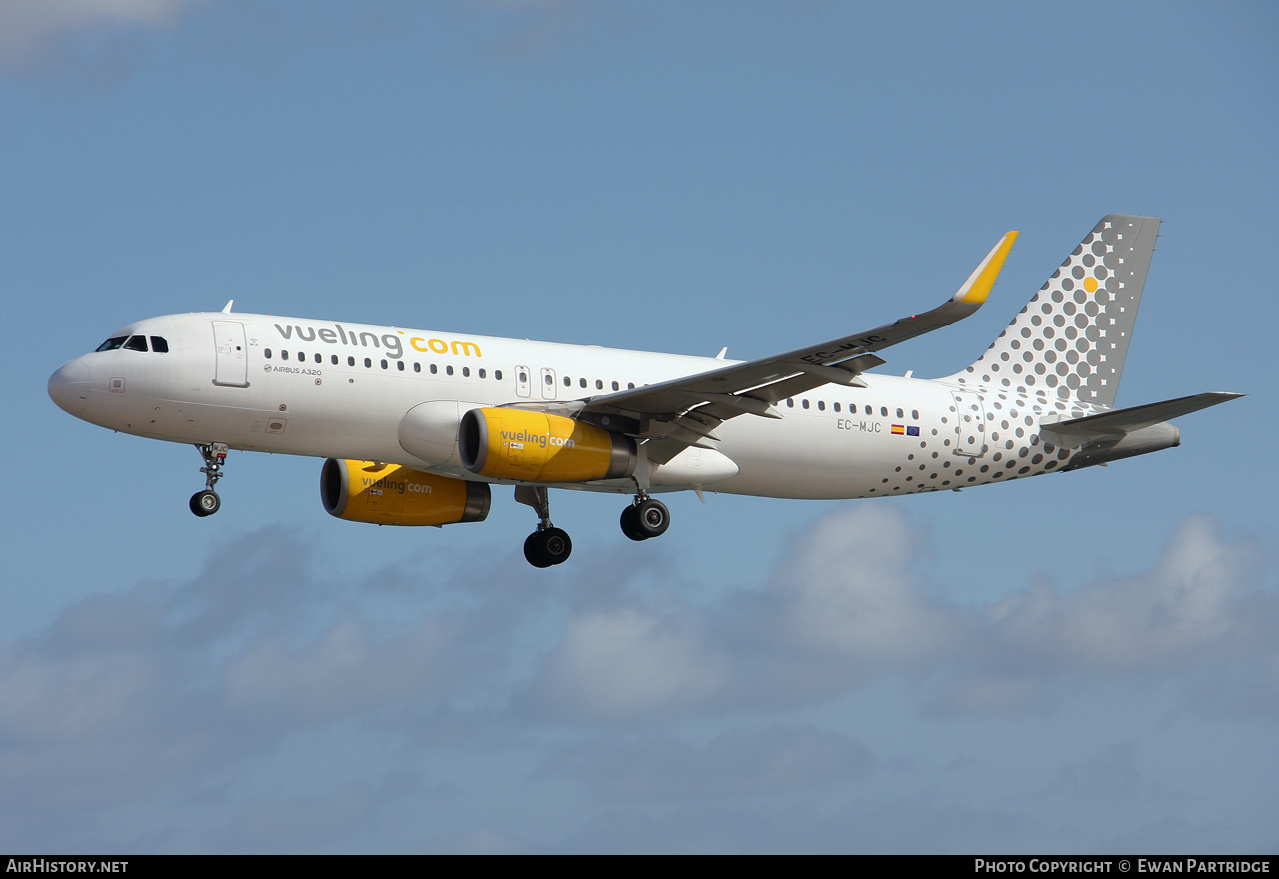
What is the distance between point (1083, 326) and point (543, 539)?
16541mm

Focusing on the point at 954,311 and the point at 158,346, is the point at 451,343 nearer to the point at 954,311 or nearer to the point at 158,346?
the point at 158,346

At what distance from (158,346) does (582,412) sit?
9.38m

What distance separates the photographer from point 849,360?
107 ft

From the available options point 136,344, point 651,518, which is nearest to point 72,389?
point 136,344

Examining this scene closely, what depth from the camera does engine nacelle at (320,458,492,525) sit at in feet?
130

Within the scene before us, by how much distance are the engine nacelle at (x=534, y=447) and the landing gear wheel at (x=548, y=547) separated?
15.7ft

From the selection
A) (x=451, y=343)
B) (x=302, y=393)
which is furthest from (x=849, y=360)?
(x=302, y=393)

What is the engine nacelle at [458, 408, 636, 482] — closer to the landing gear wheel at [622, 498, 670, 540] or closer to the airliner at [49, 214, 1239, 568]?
the airliner at [49, 214, 1239, 568]

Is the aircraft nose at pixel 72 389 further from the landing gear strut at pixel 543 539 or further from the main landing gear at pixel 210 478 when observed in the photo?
the landing gear strut at pixel 543 539

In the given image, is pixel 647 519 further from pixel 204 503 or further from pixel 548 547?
pixel 204 503

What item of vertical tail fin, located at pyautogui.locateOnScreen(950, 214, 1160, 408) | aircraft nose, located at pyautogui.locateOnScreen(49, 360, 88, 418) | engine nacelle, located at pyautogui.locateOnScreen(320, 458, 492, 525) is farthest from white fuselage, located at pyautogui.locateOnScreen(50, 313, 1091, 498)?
engine nacelle, located at pyautogui.locateOnScreen(320, 458, 492, 525)

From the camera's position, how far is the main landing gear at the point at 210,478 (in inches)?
1379

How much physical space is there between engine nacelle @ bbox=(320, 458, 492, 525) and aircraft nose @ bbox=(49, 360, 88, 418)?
7.39 m
